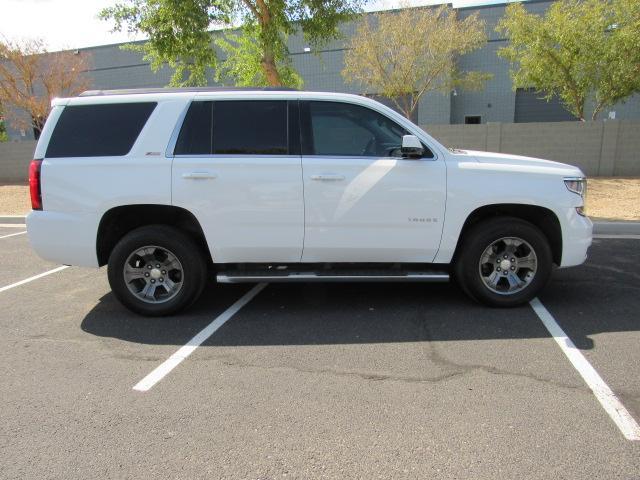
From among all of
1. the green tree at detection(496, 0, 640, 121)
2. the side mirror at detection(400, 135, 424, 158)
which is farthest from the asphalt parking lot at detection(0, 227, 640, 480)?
the green tree at detection(496, 0, 640, 121)

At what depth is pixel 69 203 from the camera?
460 centimetres

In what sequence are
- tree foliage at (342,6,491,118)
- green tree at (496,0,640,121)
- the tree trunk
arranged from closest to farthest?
the tree trunk → green tree at (496,0,640,121) → tree foliage at (342,6,491,118)

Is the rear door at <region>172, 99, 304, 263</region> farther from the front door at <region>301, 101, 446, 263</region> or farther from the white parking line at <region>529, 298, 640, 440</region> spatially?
the white parking line at <region>529, 298, 640, 440</region>

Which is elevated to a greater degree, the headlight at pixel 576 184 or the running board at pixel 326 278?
the headlight at pixel 576 184

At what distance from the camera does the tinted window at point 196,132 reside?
4648mm

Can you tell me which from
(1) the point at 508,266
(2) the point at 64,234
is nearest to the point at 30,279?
(2) the point at 64,234

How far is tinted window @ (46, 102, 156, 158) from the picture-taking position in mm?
4656

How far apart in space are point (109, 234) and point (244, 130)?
5.47 feet

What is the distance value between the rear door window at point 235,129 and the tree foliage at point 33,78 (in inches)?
739

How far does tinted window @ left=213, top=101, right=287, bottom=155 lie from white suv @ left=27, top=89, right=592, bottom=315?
13mm

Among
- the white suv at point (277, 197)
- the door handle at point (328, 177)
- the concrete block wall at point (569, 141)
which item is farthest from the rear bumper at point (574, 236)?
the concrete block wall at point (569, 141)

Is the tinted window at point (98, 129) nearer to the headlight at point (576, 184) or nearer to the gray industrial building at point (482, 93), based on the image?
the headlight at point (576, 184)

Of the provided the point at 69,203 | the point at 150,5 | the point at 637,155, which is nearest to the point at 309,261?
the point at 69,203

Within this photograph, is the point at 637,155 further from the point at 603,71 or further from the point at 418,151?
the point at 418,151
